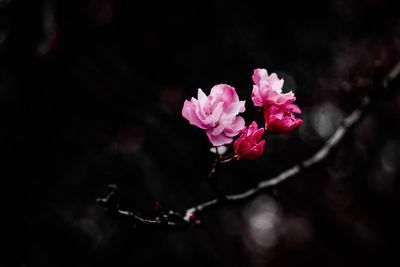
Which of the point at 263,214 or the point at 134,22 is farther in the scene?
the point at 263,214

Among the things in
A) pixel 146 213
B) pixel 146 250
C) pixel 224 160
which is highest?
pixel 146 213

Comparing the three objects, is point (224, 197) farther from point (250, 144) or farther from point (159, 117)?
point (159, 117)

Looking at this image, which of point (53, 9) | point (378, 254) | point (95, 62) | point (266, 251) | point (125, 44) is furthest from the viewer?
point (266, 251)

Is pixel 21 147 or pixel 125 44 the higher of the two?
pixel 125 44

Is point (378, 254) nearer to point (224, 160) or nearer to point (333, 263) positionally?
point (333, 263)

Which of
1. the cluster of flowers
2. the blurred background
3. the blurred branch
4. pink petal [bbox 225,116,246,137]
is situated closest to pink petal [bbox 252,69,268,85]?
the cluster of flowers

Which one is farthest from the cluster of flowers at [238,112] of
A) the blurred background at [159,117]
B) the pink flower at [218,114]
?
the blurred background at [159,117]

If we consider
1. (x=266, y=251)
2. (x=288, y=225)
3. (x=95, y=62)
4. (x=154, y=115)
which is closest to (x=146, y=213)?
(x=154, y=115)

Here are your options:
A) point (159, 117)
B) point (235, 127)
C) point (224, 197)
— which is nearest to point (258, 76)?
point (235, 127)

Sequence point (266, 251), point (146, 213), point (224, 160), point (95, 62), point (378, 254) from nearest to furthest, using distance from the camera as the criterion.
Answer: point (224, 160) < point (95, 62) < point (146, 213) < point (378, 254) < point (266, 251)
